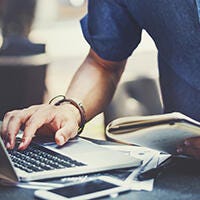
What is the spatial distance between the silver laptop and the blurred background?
3.88 feet

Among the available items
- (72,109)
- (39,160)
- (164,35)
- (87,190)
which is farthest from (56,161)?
(164,35)

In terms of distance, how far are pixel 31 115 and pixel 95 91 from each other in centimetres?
29

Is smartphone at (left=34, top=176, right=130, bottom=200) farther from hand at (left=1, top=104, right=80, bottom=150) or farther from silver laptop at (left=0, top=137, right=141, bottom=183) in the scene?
hand at (left=1, top=104, right=80, bottom=150)

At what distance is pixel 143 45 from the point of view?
267cm

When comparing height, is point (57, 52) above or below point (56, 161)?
below

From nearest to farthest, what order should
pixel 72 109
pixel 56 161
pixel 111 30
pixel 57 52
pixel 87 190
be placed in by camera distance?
pixel 87 190, pixel 56 161, pixel 72 109, pixel 111 30, pixel 57 52

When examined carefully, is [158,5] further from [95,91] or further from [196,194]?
[196,194]

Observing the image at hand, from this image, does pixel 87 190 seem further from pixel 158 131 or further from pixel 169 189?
pixel 158 131

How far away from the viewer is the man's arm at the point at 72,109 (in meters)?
1.04

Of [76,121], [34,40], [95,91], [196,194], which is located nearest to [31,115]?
[76,121]

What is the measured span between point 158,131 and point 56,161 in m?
0.20

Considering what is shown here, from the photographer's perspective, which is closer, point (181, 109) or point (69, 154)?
point (69, 154)

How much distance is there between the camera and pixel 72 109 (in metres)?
1.18

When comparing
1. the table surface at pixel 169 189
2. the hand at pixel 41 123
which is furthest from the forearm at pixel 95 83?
the table surface at pixel 169 189
